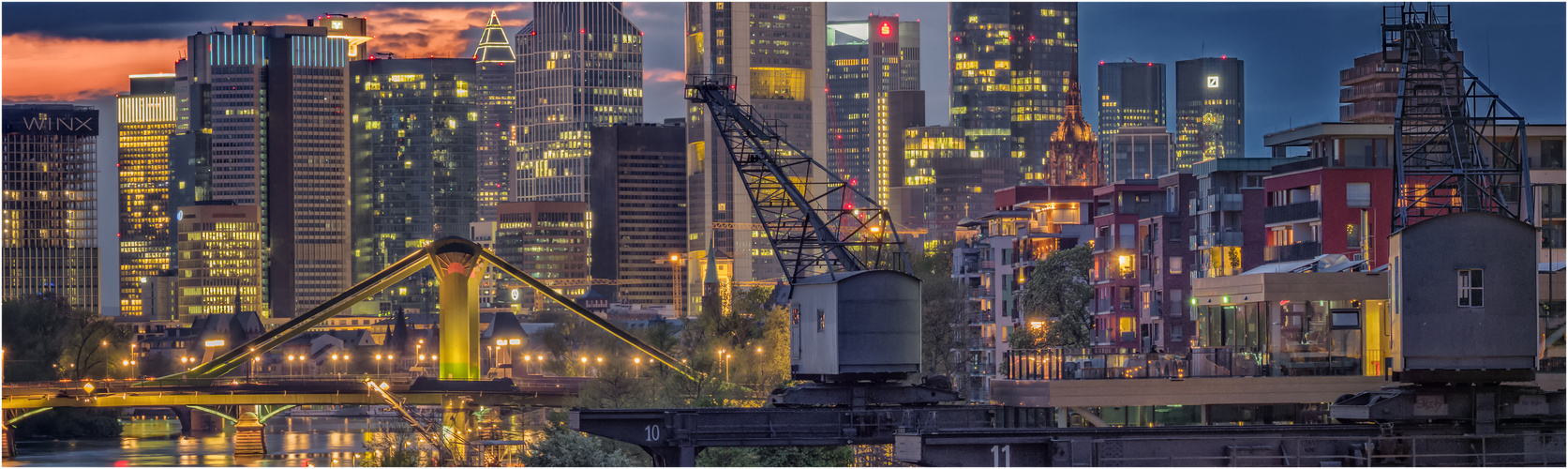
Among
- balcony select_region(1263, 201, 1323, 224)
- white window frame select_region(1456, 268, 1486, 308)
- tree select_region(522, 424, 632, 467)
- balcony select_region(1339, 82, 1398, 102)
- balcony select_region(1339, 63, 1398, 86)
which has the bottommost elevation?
tree select_region(522, 424, 632, 467)

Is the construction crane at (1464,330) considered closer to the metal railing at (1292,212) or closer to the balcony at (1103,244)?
the metal railing at (1292,212)

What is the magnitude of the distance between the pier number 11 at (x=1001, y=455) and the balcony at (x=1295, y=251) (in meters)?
52.2

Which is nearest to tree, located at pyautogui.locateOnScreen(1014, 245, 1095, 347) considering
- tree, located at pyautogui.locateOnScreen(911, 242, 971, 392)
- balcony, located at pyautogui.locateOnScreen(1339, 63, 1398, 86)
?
tree, located at pyautogui.locateOnScreen(911, 242, 971, 392)

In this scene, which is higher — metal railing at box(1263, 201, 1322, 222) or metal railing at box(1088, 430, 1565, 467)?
metal railing at box(1263, 201, 1322, 222)

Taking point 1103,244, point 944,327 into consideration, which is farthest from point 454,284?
point 1103,244

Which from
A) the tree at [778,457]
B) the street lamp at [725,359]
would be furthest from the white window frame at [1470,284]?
the street lamp at [725,359]

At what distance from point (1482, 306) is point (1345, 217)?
50.0 meters

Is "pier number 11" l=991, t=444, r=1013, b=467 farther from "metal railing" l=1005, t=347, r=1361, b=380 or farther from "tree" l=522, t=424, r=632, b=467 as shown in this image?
"tree" l=522, t=424, r=632, b=467

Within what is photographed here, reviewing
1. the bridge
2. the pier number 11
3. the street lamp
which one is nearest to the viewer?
the pier number 11

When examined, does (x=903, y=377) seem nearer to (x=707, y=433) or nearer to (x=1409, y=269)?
(x=707, y=433)

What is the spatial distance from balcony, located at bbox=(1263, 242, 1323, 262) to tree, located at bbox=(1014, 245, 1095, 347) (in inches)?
994

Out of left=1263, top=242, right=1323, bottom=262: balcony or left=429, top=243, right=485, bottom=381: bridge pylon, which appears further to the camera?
left=429, top=243, right=485, bottom=381: bridge pylon

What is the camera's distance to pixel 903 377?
256 ft

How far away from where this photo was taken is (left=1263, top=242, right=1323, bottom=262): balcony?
105 metres
